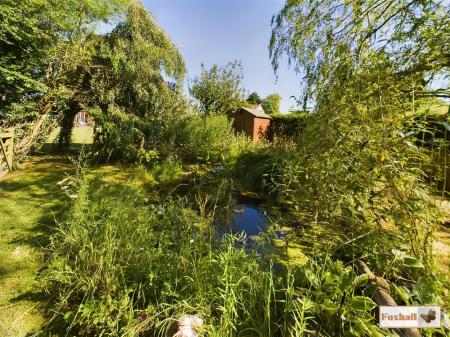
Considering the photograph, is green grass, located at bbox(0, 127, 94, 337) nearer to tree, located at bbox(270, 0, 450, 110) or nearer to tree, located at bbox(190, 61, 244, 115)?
tree, located at bbox(270, 0, 450, 110)

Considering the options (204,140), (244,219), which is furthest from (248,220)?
(204,140)

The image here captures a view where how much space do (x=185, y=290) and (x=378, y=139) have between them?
2.03 meters

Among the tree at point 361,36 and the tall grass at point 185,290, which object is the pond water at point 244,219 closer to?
the tall grass at point 185,290

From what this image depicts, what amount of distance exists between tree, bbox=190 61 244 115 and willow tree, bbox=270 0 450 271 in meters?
11.0

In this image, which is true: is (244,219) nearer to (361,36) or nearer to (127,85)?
(361,36)

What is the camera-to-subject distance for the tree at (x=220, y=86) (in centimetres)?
1384

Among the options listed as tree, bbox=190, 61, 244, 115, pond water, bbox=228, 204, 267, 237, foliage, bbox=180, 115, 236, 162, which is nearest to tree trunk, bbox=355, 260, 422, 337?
pond water, bbox=228, 204, 267, 237

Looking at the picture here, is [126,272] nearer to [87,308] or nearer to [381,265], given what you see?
[87,308]

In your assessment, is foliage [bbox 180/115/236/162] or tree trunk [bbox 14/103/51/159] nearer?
tree trunk [bbox 14/103/51/159]

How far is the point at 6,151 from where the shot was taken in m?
6.20

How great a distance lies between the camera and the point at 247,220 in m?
4.84

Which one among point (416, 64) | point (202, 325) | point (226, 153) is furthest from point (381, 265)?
point (226, 153)

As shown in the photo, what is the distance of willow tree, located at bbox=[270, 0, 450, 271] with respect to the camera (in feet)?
6.45

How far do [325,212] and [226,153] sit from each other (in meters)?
5.86
